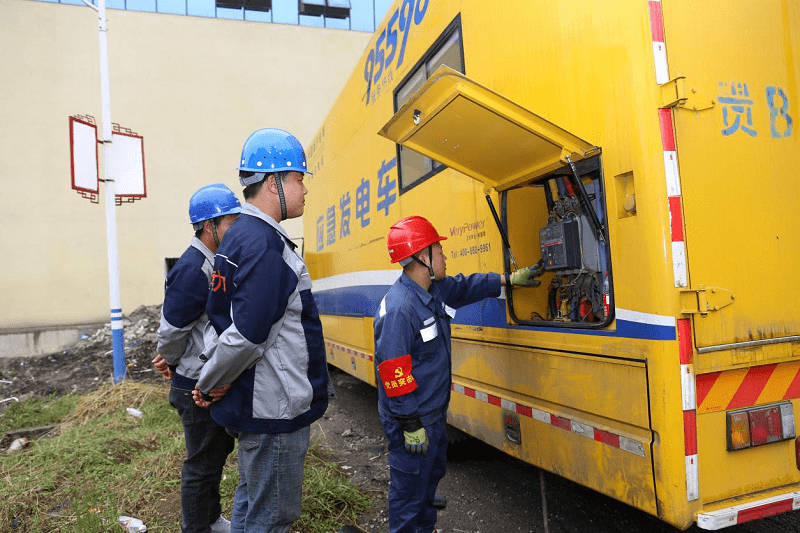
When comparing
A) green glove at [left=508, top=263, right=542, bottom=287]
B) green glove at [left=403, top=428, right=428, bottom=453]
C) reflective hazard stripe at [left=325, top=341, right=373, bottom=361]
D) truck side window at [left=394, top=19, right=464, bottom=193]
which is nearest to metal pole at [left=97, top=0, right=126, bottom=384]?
reflective hazard stripe at [left=325, top=341, right=373, bottom=361]

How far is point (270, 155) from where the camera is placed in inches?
88.0

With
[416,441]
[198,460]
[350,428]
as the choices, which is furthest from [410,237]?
[350,428]

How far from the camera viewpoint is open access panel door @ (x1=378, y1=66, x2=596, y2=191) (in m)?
2.36

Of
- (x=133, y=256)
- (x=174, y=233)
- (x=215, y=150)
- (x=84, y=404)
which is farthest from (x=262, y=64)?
(x=84, y=404)

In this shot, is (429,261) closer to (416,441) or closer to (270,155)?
(416,441)

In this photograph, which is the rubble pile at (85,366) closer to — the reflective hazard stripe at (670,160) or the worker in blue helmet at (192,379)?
the worker in blue helmet at (192,379)

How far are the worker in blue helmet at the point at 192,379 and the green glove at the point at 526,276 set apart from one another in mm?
1713

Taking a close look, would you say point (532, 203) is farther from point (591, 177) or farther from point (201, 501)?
point (201, 501)

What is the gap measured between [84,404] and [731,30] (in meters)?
7.74

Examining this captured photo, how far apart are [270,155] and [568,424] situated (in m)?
1.90

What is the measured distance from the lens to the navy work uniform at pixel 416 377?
9.10 feet

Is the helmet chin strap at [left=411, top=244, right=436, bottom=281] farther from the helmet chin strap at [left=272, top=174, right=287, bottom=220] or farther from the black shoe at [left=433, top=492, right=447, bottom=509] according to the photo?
the black shoe at [left=433, top=492, right=447, bottom=509]

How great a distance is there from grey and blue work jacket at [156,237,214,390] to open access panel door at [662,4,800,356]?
2423 millimetres

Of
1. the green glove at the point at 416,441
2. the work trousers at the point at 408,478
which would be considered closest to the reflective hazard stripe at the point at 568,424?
the work trousers at the point at 408,478
